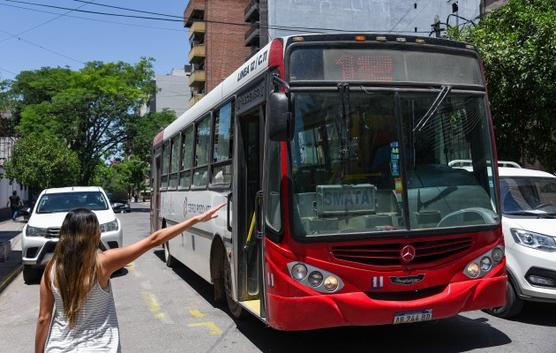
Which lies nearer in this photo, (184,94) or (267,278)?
(267,278)

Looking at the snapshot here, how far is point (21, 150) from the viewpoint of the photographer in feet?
118

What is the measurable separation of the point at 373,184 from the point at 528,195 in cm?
320

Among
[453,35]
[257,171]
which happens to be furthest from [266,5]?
[257,171]

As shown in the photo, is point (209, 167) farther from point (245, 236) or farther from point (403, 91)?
point (403, 91)

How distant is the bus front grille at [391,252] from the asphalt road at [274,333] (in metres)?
1.09

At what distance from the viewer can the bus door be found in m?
6.74

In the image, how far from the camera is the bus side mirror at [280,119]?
5223mm

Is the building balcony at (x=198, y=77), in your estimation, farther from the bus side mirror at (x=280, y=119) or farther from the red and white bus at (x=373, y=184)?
the bus side mirror at (x=280, y=119)

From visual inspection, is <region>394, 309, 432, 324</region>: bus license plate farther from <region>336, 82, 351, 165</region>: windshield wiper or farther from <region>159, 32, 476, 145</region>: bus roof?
<region>159, 32, 476, 145</region>: bus roof

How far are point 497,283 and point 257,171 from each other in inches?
111

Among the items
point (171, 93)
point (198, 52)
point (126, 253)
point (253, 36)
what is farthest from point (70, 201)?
point (171, 93)

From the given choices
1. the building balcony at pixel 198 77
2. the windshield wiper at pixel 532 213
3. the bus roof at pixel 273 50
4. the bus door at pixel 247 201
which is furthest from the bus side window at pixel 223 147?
the building balcony at pixel 198 77

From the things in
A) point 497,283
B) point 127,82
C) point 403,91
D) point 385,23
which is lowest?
point 497,283

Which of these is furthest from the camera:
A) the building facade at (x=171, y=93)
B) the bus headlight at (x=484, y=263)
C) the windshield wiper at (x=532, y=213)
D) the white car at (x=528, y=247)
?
the building facade at (x=171, y=93)
